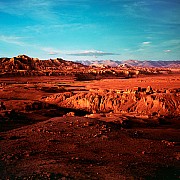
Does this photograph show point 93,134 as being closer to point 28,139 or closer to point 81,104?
point 28,139

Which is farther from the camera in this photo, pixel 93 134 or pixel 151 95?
pixel 151 95

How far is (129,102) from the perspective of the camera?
1969cm

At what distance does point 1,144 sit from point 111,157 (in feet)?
11.6

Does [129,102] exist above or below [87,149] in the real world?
above

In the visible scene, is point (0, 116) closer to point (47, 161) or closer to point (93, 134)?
point (93, 134)

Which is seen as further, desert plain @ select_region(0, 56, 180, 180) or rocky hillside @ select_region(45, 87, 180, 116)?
rocky hillside @ select_region(45, 87, 180, 116)

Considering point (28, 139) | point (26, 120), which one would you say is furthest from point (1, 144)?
point (26, 120)

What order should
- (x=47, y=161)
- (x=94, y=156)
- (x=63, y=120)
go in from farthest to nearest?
(x=63, y=120)
(x=94, y=156)
(x=47, y=161)

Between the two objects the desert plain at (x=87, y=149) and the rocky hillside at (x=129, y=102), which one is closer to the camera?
the desert plain at (x=87, y=149)

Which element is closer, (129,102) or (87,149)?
(87,149)

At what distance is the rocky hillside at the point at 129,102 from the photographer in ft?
60.4

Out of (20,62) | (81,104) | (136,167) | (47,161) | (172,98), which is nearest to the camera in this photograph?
(136,167)

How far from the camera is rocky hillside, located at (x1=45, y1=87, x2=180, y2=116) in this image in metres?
18.4

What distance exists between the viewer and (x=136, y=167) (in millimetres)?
6480
